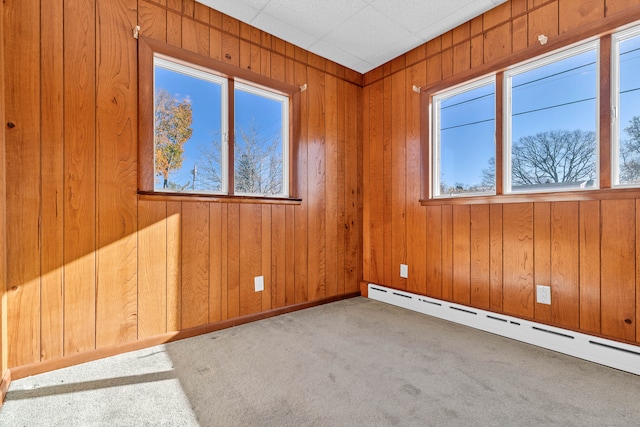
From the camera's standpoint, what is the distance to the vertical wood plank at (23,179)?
1.67 m

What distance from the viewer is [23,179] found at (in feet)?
5.58

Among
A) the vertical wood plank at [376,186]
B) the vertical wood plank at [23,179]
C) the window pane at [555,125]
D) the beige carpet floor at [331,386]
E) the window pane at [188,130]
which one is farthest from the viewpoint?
the vertical wood plank at [376,186]

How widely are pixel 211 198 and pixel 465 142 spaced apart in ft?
7.39

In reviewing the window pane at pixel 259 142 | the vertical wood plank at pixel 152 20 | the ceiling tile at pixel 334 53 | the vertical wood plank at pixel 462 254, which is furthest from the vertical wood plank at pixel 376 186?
the vertical wood plank at pixel 152 20

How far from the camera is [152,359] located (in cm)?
191

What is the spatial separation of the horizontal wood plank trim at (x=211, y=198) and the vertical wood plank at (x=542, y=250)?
1933 mm

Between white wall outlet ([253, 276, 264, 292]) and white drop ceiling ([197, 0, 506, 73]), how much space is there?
2.20 metres

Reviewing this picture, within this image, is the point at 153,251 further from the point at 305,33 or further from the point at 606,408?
the point at 606,408

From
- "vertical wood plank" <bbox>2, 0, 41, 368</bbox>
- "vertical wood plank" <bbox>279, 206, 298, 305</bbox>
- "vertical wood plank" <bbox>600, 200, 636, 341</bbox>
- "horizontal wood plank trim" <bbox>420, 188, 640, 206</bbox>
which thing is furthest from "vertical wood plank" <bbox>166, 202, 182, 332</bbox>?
"vertical wood plank" <bbox>600, 200, 636, 341</bbox>

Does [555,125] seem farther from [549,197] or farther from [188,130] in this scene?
[188,130]

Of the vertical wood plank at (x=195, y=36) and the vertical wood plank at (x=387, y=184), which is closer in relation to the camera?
the vertical wood plank at (x=195, y=36)

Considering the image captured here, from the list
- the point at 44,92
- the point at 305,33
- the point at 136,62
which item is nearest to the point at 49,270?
the point at 44,92

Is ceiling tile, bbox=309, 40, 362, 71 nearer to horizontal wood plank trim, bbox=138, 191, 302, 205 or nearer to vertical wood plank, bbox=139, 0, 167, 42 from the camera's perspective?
vertical wood plank, bbox=139, 0, 167, 42

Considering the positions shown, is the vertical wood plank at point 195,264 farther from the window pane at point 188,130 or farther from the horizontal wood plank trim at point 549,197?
the horizontal wood plank trim at point 549,197
